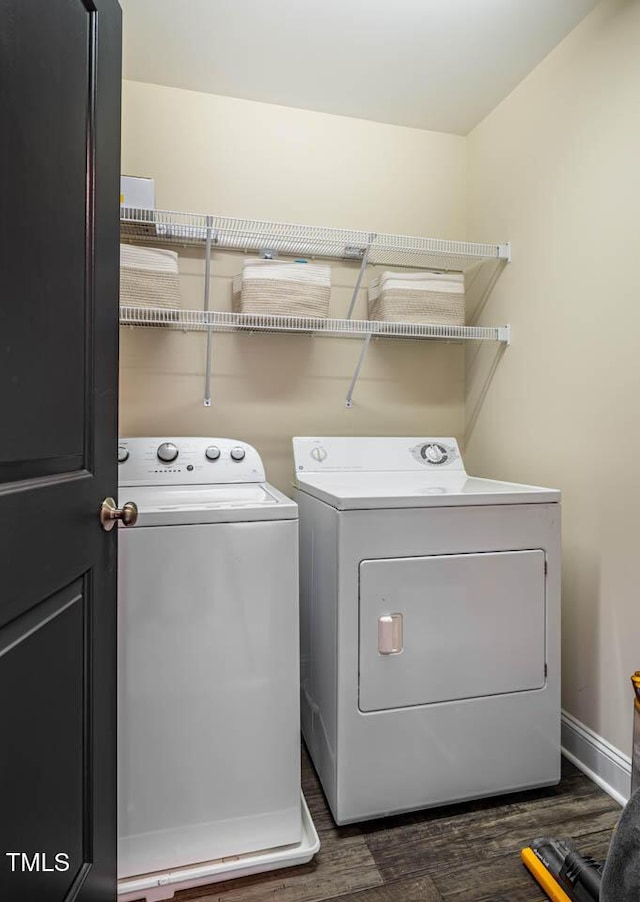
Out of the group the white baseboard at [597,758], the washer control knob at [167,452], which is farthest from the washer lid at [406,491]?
the white baseboard at [597,758]

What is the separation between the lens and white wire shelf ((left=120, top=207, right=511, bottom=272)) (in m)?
1.96

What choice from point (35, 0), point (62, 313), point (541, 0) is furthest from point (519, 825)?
point (541, 0)

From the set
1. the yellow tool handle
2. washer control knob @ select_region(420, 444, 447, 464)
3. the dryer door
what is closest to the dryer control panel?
washer control knob @ select_region(420, 444, 447, 464)

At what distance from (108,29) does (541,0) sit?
1.41 metres

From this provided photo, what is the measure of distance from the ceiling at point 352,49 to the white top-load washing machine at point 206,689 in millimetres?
1645

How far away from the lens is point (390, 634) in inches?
56.8

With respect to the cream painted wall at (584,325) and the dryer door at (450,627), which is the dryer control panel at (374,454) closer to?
the cream painted wall at (584,325)

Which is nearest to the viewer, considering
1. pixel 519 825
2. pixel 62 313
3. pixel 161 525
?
pixel 62 313

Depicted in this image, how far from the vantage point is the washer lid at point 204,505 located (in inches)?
49.3

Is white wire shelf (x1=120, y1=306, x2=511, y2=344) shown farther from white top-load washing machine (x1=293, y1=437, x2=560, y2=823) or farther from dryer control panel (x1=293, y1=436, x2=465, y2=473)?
white top-load washing machine (x1=293, y1=437, x2=560, y2=823)

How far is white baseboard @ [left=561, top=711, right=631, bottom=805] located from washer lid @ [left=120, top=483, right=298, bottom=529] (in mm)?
1256

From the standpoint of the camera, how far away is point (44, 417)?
80 cm

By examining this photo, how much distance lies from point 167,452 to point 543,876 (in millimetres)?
1602

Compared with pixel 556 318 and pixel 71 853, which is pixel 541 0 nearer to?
pixel 556 318
